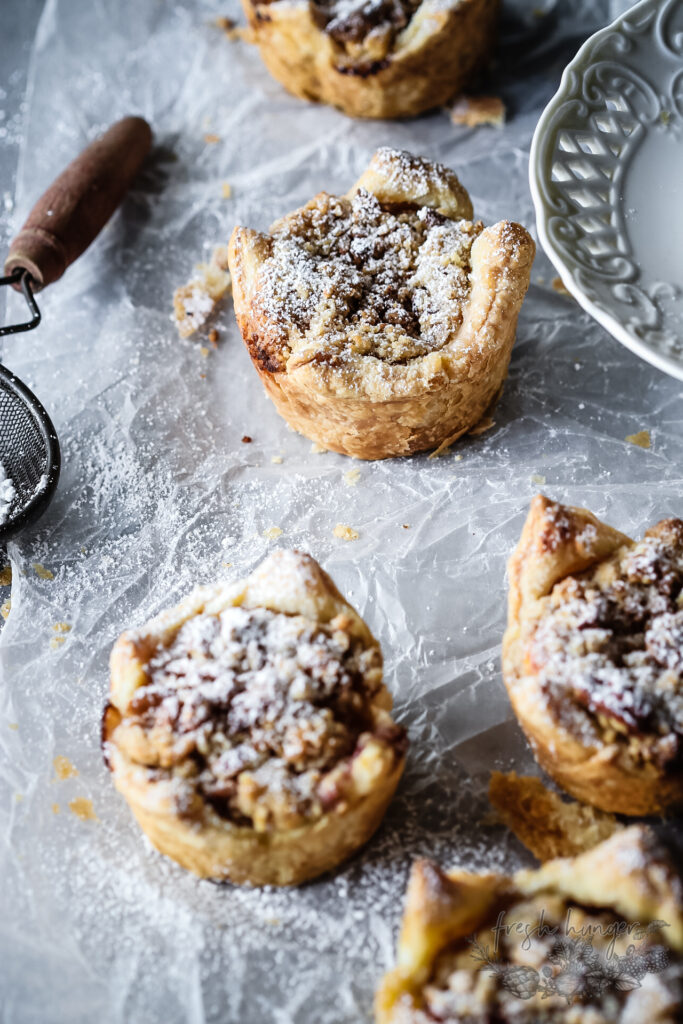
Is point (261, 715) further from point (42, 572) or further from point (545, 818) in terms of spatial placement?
point (42, 572)

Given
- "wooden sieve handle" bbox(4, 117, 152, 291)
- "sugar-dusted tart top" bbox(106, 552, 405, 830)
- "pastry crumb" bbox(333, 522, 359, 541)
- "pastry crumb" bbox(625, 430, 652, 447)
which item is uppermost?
"wooden sieve handle" bbox(4, 117, 152, 291)

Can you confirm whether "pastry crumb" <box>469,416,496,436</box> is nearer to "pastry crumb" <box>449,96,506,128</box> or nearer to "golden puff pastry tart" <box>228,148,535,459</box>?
"golden puff pastry tart" <box>228,148,535,459</box>

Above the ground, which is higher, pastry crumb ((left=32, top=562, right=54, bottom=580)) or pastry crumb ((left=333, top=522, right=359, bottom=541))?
pastry crumb ((left=32, top=562, right=54, bottom=580))

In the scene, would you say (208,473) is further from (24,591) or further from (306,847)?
(306,847)

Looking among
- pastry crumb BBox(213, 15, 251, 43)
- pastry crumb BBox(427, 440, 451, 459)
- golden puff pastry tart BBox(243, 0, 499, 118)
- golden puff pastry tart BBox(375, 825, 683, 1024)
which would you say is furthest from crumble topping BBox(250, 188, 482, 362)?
pastry crumb BBox(213, 15, 251, 43)

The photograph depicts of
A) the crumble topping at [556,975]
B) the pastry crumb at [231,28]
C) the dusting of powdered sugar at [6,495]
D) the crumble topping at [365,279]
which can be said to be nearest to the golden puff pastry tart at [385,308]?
the crumble topping at [365,279]

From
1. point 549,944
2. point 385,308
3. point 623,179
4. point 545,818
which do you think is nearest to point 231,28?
point 385,308
